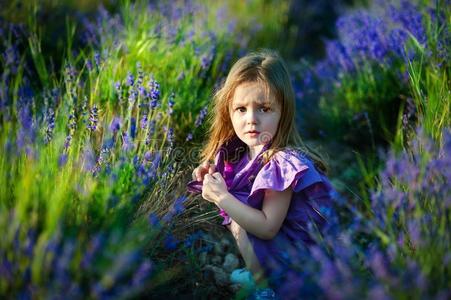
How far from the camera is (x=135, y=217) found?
2.15m

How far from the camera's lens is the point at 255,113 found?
234 cm

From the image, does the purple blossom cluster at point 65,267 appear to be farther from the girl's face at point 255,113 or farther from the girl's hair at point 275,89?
the girl's hair at point 275,89

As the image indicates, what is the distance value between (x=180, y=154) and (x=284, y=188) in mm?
840

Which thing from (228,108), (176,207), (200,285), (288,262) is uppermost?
(228,108)

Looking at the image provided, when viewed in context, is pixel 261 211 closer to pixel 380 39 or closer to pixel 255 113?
pixel 255 113

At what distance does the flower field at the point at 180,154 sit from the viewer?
157 cm

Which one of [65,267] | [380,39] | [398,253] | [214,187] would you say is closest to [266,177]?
[214,187]

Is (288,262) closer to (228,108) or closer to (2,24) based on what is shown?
(228,108)

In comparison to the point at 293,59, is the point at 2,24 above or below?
above

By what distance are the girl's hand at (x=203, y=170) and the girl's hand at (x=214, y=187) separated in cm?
12

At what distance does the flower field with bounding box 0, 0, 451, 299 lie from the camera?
1574 mm

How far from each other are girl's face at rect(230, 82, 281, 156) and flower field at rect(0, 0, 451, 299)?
0.35 metres

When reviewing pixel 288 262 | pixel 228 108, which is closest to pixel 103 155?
pixel 228 108

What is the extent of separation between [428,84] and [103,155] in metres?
1.69
